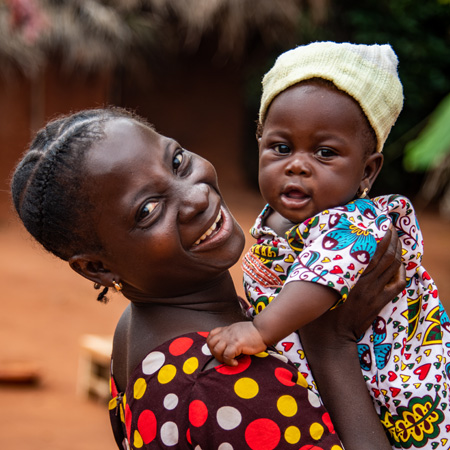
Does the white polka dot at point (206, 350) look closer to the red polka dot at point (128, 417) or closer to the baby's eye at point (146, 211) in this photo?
the red polka dot at point (128, 417)

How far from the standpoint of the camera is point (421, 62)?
38.8ft

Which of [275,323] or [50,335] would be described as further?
[50,335]

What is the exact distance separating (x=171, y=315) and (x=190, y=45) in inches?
505

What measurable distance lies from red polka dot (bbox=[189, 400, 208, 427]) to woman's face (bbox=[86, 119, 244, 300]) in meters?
0.34

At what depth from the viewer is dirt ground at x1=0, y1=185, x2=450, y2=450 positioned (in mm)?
5512

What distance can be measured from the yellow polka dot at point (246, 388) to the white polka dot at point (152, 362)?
0.21 m

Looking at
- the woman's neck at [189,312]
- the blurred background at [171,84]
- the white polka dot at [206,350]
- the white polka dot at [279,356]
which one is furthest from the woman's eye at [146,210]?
the blurred background at [171,84]

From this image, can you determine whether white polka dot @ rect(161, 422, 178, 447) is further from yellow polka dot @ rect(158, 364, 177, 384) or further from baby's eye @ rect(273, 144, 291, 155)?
baby's eye @ rect(273, 144, 291, 155)

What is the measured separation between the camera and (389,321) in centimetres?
189

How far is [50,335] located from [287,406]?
6.21m

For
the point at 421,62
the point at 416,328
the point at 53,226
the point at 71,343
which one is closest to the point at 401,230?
the point at 416,328

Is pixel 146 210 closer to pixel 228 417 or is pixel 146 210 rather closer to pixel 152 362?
pixel 152 362

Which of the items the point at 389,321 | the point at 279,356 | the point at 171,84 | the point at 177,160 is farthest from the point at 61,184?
the point at 171,84

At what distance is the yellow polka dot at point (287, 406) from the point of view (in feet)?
5.29
